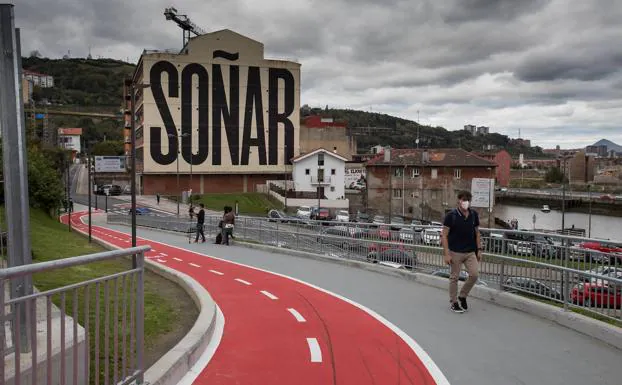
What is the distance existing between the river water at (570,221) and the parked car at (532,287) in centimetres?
7396

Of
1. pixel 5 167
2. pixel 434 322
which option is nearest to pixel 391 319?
pixel 434 322

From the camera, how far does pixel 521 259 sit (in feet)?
29.2

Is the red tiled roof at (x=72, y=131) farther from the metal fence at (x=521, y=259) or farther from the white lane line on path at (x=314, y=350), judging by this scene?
the white lane line on path at (x=314, y=350)

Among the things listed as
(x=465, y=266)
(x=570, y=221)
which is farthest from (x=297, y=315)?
(x=570, y=221)

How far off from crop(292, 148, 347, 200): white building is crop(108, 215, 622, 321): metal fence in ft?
200

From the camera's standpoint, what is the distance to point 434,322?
320 inches

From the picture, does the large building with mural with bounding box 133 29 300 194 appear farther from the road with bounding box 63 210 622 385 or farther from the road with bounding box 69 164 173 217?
the road with bounding box 63 210 622 385

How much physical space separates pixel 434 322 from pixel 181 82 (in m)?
72.1

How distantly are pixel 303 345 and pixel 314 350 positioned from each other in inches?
10.1

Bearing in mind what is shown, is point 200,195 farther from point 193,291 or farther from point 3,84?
point 3,84

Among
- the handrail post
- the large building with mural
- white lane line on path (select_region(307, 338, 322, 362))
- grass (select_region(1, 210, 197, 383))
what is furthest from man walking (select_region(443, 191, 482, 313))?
the large building with mural

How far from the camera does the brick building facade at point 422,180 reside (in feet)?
242

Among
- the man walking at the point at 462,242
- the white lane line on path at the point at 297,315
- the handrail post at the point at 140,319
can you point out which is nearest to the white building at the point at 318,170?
the white lane line on path at the point at 297,315

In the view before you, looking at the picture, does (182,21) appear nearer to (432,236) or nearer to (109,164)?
(109,164)
